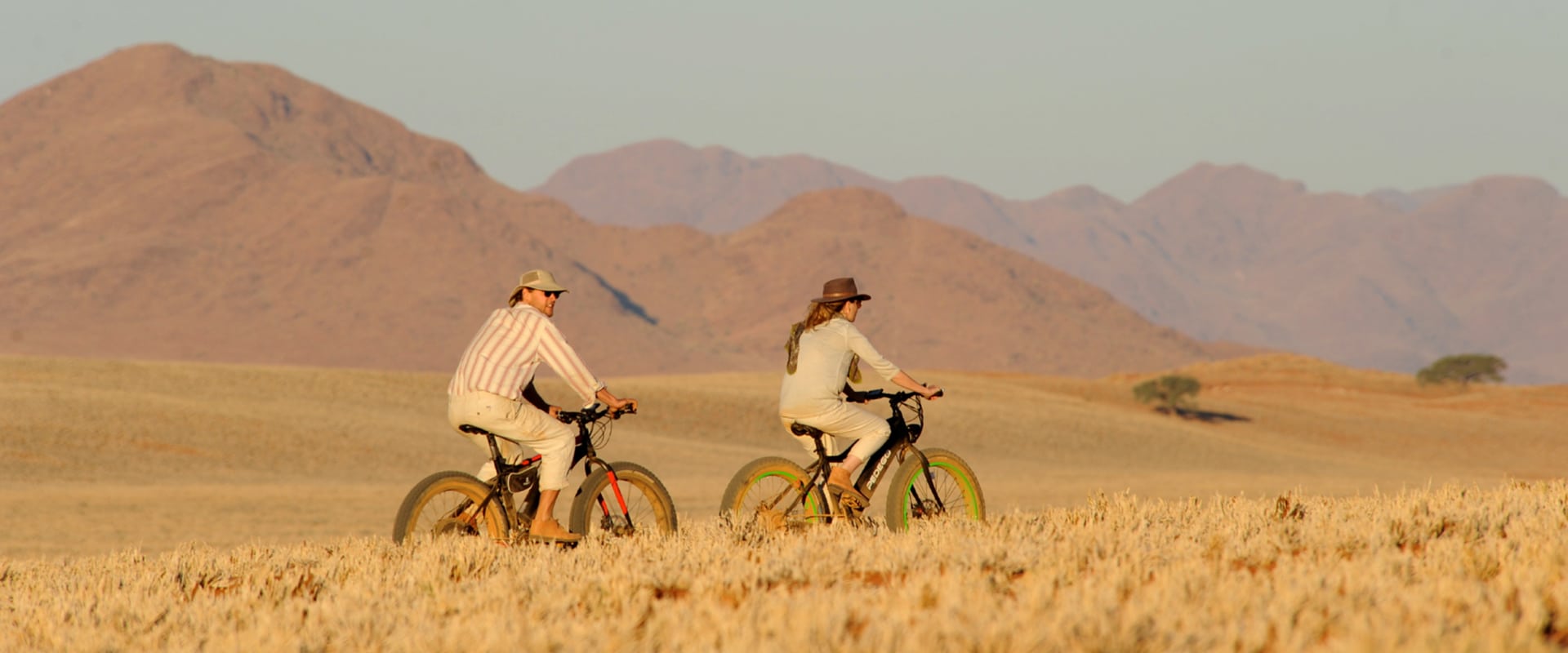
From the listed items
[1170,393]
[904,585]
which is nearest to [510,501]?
[904,585]

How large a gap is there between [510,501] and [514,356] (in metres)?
0.89

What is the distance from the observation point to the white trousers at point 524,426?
8.21 m

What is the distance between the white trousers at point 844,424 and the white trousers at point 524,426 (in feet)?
4.43

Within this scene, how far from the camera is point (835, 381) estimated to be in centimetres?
887

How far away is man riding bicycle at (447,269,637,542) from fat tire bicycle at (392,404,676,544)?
0.38 ft

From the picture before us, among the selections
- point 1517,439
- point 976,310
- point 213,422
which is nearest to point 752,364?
point 976,310

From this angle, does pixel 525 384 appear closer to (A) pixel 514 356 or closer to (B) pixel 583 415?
(A) pixel 514 356

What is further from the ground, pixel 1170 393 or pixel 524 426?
pixel 1170 393

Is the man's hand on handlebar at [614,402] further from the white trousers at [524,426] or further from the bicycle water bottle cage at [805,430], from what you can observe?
the bicycle water bottle cage at [805,430]

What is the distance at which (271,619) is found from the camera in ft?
20.0

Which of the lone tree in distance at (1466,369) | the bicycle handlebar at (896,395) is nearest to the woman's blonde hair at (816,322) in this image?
the bicycle handlebar at (896,395)

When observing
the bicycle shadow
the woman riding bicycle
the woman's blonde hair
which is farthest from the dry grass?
the bicycle shadow

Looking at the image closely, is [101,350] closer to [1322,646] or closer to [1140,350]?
[1140,350]

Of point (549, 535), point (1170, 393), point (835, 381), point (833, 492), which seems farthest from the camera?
point (1170, 393)
